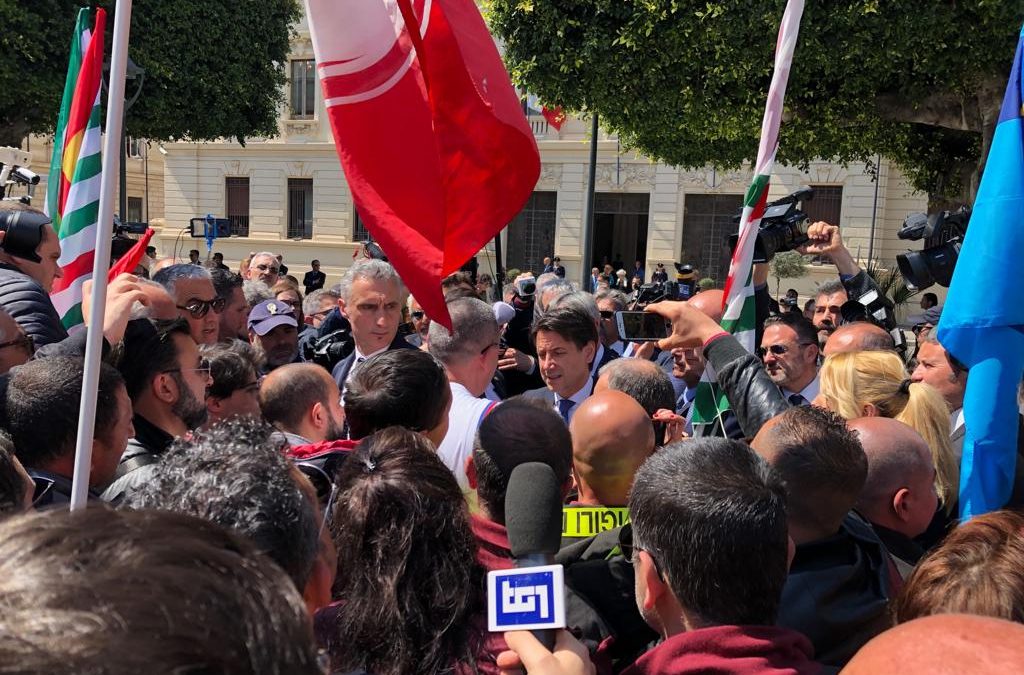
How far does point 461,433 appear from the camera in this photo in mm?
3271

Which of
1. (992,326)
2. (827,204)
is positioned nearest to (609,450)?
(992,326)

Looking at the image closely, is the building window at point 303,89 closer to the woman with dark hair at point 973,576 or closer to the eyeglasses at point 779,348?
the eyeglasses at point 779,348

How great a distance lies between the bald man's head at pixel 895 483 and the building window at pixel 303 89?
2861cm

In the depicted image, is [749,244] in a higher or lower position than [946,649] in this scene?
higher

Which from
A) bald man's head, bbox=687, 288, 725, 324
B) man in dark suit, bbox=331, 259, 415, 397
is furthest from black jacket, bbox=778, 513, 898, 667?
man in dark suit, bbox=331, 259, 415, 397

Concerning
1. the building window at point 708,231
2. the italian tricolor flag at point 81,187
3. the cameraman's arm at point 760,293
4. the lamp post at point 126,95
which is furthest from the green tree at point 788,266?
the italian tricolor flag at point 81,187

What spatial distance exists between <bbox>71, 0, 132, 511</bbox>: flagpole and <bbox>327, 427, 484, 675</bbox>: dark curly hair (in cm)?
61

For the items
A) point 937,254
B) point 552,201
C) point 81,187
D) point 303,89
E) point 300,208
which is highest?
point 303,89

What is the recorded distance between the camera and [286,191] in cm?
3047

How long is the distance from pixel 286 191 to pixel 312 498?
98.8 ft

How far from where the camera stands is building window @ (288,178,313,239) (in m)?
30.3

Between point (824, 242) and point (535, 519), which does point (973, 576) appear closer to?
point (535, 519)

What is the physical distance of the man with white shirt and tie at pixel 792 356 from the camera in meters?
4.42

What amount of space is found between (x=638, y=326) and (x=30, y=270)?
112 inches
